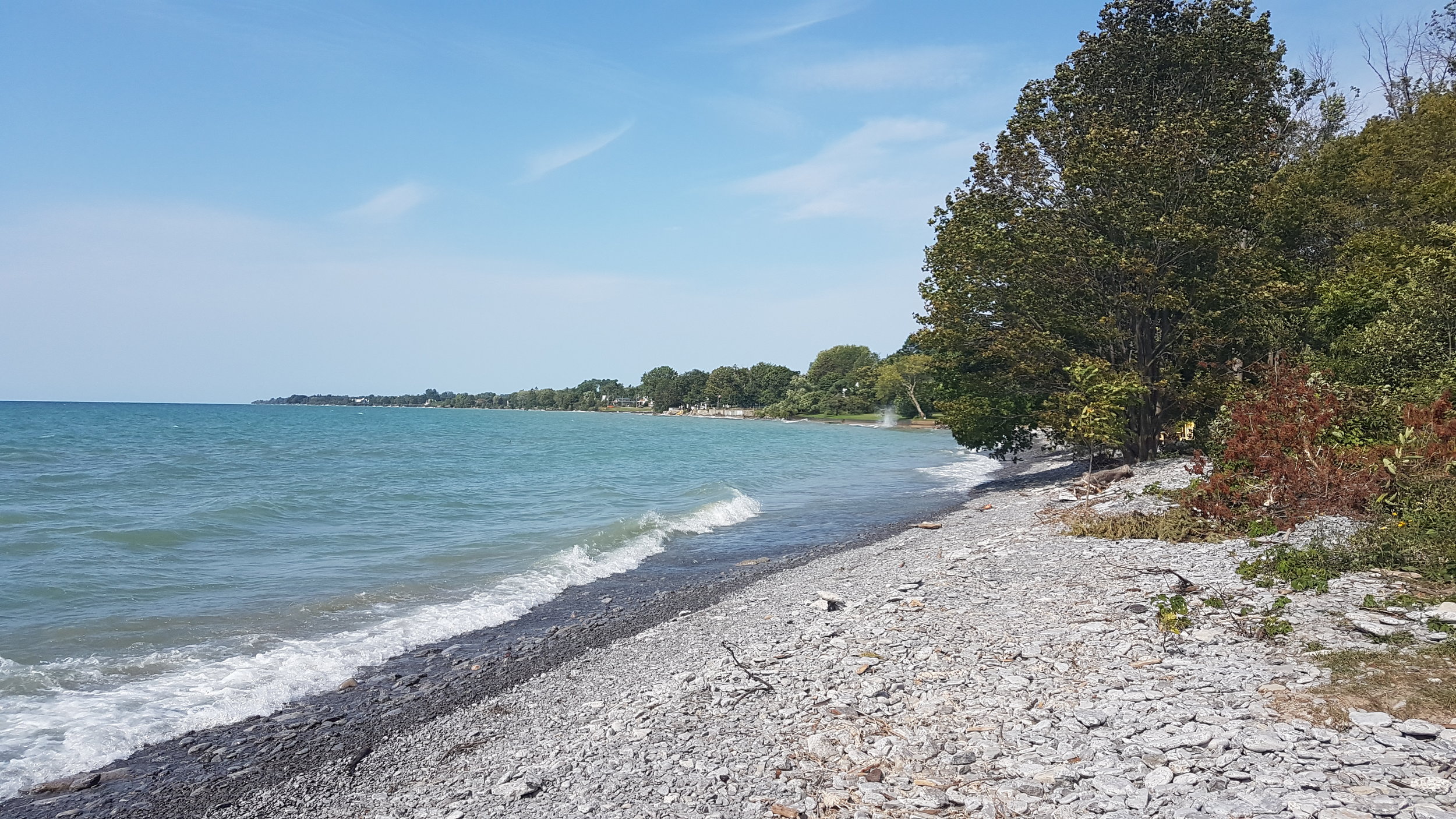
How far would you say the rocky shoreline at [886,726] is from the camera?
5.77 m

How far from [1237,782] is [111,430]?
3898 inches

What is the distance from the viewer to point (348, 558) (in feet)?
60.6

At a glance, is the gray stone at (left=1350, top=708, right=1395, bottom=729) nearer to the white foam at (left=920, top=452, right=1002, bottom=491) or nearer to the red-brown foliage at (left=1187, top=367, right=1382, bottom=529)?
the red-brown foliage at (left=1187, top=367, right=1382, bottom=529)

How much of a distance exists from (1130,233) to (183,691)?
80.3ft

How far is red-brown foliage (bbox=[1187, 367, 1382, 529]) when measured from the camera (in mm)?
11695

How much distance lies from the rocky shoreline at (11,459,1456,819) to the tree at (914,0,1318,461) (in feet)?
44.7

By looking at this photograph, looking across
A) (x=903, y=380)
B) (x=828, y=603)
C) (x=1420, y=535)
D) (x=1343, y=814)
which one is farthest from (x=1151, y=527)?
(x=903, y=380)

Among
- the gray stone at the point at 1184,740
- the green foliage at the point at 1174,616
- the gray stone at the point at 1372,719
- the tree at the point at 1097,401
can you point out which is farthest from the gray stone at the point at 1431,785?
the tree at the point at 1097,401

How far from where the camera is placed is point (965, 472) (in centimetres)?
4197

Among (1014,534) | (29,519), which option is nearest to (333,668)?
(1014,534)

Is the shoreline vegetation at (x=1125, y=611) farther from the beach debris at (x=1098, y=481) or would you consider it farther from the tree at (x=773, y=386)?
the tree at (x=773, y=386)

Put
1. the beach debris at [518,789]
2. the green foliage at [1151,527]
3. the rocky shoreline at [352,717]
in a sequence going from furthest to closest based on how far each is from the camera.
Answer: the green foliage at [1151,527] → the rocky shoreline at [352,717] → the beach debris at [518,789]

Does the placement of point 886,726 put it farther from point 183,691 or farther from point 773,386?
point 773,386

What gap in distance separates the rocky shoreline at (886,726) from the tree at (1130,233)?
13.6m
